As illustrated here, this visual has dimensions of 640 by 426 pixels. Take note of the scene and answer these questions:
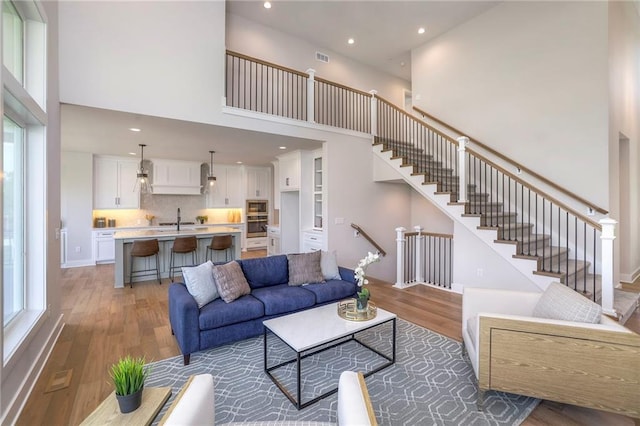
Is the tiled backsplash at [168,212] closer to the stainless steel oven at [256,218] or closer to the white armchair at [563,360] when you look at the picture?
the stainless steel oven at [256,218]

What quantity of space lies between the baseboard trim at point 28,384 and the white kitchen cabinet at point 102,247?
4.64m

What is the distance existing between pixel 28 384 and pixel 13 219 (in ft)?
4.81

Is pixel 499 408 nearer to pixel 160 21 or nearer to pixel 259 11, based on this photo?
pixel 160 21

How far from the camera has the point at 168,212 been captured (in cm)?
859

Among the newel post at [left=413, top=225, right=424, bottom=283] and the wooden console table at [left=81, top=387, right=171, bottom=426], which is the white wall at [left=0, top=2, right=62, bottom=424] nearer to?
the wooden console table at [left=81, top=387, right=171, bottom=426]

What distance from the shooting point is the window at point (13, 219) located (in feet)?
8.45

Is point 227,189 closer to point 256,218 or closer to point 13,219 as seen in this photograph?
point 256,218

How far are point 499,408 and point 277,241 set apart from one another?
6262mm

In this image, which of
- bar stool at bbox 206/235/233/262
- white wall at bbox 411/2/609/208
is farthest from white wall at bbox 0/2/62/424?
white wall at bbox 411/2/609/208

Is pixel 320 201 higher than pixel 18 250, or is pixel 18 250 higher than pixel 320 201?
pixel 320 201

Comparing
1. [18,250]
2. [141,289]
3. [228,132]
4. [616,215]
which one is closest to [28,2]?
[18,250]

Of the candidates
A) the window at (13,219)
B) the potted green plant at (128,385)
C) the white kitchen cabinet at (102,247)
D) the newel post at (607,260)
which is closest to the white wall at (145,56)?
the window at (13,219)

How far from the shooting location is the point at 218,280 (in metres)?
3.31

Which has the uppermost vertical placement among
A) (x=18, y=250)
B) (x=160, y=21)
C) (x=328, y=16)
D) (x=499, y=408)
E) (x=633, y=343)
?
(x=328, y=16)
